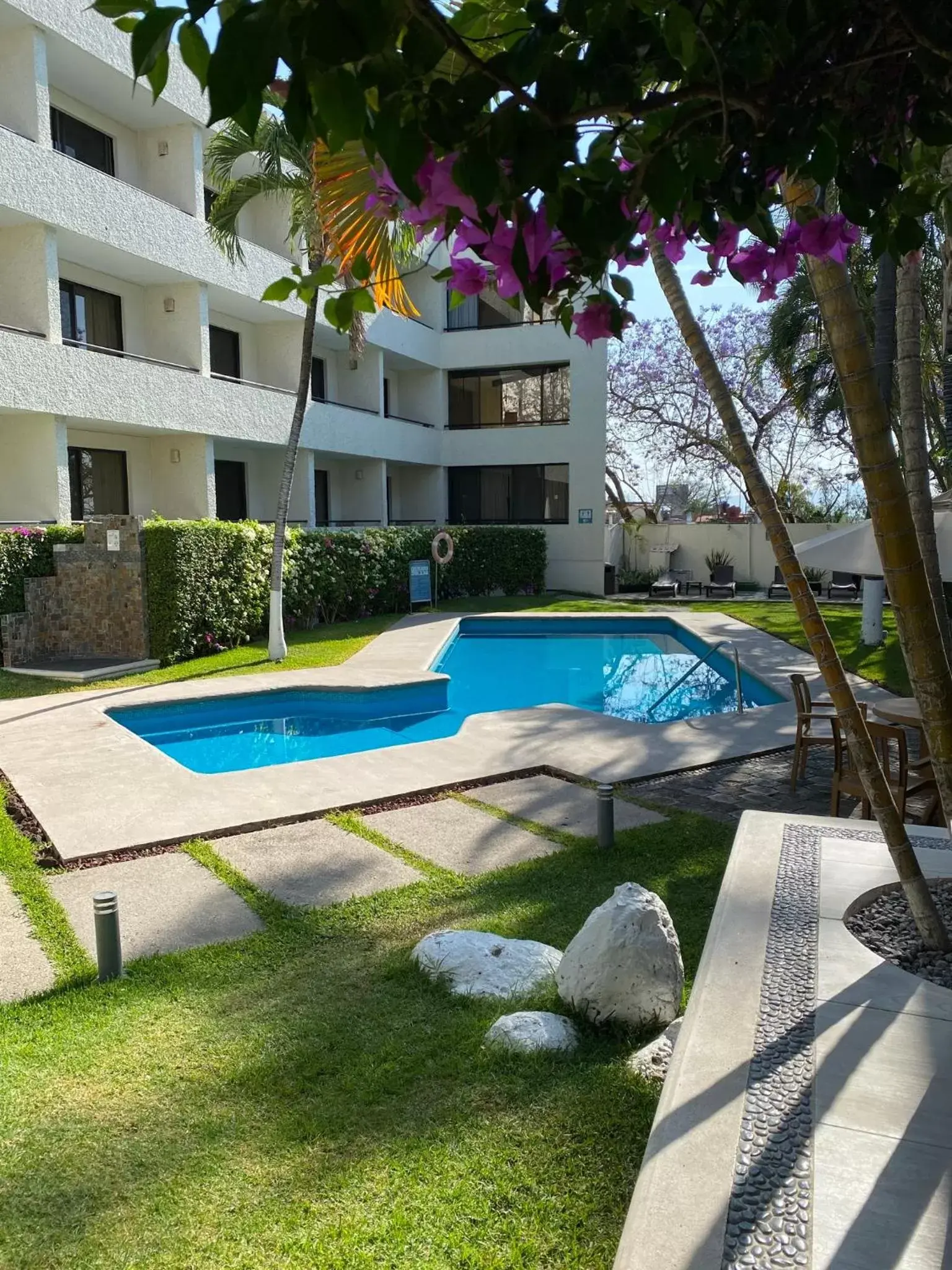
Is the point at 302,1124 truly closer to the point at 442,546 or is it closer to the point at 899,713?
the point at 899,713

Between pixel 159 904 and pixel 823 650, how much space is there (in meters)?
3.98

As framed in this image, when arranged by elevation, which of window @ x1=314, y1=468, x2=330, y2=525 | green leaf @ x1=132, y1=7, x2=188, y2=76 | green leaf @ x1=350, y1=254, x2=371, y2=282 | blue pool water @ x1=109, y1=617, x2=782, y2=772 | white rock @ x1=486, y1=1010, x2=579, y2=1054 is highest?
window @ x1=314, y1=468, x2=330, y2=525

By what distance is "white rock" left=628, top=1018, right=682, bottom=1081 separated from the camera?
11.9 feet

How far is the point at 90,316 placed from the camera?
17.2 m

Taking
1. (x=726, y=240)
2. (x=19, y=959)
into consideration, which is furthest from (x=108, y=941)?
(x=726, y=240)

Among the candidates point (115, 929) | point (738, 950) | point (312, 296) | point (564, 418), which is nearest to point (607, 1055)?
point (738, 950)

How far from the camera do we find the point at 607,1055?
12.6 ft

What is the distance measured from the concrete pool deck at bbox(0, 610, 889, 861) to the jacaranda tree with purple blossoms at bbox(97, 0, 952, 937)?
19.0 ft

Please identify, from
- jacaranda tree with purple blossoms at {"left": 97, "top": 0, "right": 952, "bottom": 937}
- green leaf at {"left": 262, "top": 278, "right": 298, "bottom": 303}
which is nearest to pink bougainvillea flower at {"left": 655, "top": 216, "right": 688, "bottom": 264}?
jacaranda tree with purple blossoms at {"left": 97, "top": 0, "right": 952, "bottom": 937}

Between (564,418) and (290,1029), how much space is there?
975 inches

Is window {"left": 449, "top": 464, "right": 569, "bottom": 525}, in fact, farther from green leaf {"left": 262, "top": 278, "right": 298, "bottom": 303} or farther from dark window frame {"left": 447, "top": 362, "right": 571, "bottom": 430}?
green leaf {"left": 262, "top": 278, "right": 298, "bottom": 303}

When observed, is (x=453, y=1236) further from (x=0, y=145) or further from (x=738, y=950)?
(x=0, y=145)

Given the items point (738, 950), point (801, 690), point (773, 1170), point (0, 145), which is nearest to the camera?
point (773, 1170)

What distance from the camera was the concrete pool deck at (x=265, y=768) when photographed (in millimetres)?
6961
